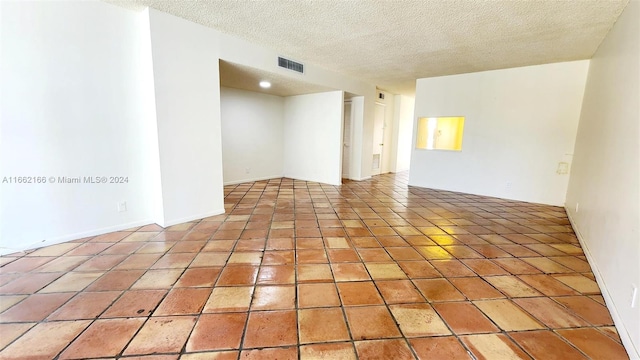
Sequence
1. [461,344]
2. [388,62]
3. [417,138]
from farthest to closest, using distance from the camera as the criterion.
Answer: [417,138] → [388,62] → [461,344]

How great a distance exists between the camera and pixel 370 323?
159 centimetres

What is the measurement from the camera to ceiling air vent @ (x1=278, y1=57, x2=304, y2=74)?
4.21 metres

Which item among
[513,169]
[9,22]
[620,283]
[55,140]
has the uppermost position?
[9,22]

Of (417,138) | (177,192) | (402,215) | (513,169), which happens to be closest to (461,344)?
(402,215)

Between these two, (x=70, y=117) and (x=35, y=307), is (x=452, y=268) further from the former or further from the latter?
(x=70, y=117)

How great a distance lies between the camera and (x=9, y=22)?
224cm

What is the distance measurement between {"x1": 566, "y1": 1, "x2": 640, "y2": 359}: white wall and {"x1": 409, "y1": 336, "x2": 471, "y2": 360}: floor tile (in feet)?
2.83

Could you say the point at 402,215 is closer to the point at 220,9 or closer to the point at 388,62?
the point at 388,62

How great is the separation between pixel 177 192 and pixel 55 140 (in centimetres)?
119

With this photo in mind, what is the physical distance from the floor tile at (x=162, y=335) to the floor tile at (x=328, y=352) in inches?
26.2

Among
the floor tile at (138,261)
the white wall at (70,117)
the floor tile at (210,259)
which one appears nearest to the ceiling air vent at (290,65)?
the white wall at (70,117)

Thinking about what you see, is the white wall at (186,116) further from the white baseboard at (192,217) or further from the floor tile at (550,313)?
the floor tile at (550,313)

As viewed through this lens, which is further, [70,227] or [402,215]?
[402,215]

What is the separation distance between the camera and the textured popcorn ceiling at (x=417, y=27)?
8.65 ft
